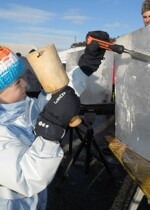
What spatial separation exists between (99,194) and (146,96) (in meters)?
1.89

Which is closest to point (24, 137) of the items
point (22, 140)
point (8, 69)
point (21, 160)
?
point (22, 140)

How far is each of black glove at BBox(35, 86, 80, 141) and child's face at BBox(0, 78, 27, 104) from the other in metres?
0.20

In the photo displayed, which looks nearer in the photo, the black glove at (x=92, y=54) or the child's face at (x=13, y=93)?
the child's face at (x=13, y=93)

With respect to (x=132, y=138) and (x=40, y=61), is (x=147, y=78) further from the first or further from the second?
(x=40, y=61)

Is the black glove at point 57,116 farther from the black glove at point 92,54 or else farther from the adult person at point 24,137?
the black glove at point 92,54

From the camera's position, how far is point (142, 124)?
2174 millimetres

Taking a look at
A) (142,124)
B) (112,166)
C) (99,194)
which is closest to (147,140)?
(142,124)

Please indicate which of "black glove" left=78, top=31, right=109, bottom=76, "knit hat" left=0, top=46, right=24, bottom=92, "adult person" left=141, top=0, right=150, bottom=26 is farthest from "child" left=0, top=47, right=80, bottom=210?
"adult person" left=141, top=0, right=150, bottom=26

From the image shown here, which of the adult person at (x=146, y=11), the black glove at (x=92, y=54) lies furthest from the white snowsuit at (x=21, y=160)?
the adult person at (x=146, y=11)

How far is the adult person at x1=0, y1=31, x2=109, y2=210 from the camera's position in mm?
1307

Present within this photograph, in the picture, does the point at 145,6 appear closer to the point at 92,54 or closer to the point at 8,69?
the point at 92,54

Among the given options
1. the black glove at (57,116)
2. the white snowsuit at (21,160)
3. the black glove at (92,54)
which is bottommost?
the white snowsuit at (21,160)

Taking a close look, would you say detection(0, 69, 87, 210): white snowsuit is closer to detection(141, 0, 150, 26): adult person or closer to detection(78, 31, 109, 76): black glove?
detection(78, 31, 109, 76): black glove

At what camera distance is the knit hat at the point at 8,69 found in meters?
1.43
